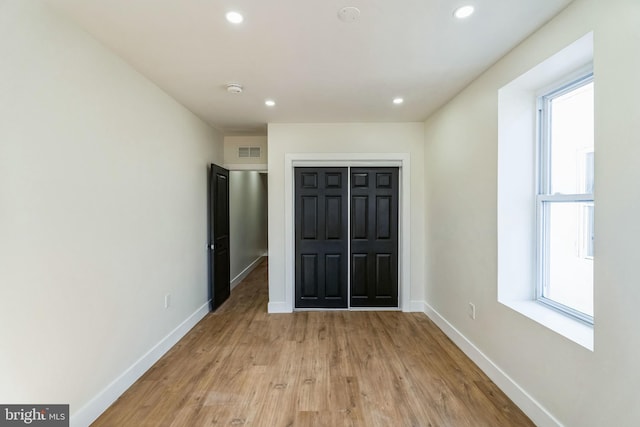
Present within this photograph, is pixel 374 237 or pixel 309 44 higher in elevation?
pixel 309 44

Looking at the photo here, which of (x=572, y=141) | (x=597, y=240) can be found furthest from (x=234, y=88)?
(x=597, y=240)

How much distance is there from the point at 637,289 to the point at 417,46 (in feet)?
6.02

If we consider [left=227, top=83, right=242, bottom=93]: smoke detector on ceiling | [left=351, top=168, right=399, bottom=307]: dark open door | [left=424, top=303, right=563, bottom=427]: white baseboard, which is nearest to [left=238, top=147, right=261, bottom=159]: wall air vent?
[left=351, top=168, right=399, bottom=307]: dark open door

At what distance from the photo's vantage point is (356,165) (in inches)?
156

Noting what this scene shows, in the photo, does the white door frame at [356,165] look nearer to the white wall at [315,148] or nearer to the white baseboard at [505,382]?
the white wall at [315,148]

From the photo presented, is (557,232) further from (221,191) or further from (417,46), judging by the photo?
(221,191)

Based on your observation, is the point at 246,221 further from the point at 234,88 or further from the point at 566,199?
the point at 566,199

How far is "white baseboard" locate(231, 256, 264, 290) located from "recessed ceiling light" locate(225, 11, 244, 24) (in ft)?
14.2

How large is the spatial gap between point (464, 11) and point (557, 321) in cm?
201

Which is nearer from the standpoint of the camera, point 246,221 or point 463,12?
point 463,12

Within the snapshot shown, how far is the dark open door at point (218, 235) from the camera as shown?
12.7ft

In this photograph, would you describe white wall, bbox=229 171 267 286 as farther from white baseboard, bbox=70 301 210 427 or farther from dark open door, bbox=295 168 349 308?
white baseboard, bbox=70 301 210 427

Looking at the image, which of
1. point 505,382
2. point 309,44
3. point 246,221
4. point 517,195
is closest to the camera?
point 309,44

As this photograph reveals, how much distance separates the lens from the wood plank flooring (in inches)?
75.5
